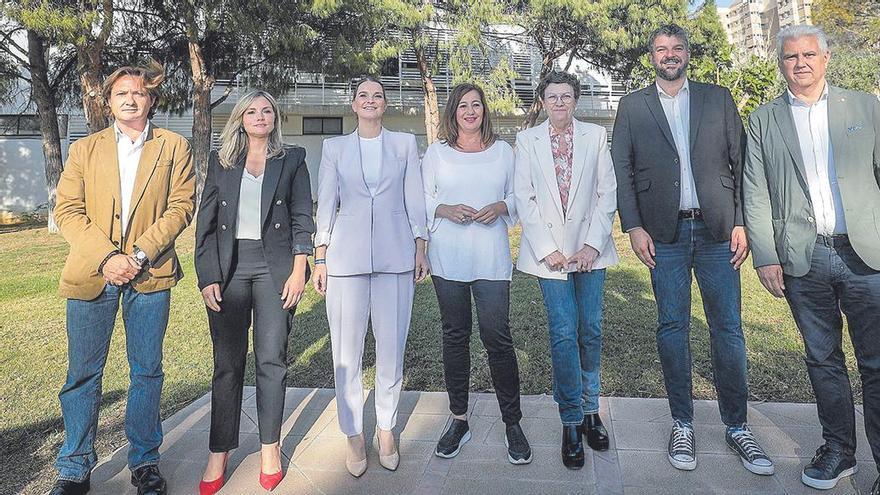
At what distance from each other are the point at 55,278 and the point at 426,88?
917 centimetres

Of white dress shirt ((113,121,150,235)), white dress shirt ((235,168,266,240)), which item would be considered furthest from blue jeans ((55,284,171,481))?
white dress shirt ((235,168,266,240))

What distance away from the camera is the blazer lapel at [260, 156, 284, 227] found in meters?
2.73

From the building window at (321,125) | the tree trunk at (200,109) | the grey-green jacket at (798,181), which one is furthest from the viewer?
the building window at (321,125)

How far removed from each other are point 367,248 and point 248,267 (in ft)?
1.87

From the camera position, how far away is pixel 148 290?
270 centimetres

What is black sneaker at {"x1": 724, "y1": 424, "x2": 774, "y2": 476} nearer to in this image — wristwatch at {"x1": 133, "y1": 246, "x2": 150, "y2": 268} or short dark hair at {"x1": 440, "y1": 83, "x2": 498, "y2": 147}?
short dark hair at {"x1": 440, "y1": 83, "x2": 498, "y2": 147}

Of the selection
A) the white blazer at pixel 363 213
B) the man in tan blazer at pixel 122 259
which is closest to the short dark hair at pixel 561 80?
the white blazer at pixel 363 213

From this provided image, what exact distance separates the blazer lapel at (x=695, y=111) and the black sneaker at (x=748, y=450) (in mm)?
1452

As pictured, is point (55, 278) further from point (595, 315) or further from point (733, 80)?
point (733, 80)

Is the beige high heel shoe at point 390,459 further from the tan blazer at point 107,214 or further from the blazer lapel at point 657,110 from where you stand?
the blazer lapel at point 657,110

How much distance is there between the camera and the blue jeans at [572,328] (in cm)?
291

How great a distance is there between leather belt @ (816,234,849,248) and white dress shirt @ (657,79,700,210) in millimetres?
539

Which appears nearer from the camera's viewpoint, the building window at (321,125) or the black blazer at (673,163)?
the black blazer at (673,163)

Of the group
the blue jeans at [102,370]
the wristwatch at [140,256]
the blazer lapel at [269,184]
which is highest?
the blazer lapel at [269,184]
